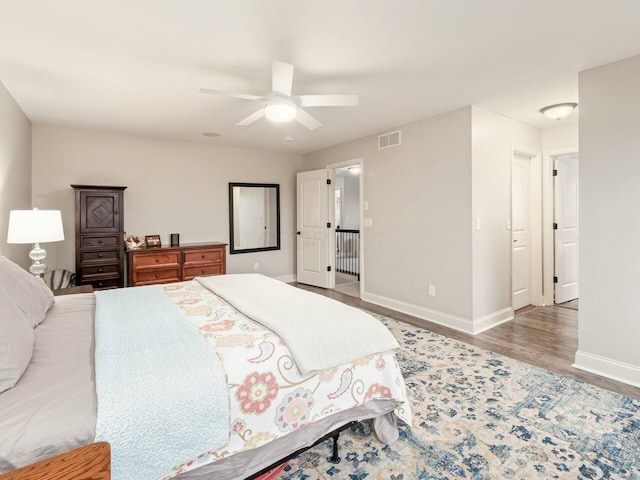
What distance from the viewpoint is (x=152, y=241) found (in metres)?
4.62

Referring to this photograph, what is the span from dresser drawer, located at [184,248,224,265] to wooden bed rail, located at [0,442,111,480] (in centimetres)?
396

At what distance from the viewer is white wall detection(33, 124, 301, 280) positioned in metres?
4.19

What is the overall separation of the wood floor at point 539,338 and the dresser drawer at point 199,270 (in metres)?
2.19

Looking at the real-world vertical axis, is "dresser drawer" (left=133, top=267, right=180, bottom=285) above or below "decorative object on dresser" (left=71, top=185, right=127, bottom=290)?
below

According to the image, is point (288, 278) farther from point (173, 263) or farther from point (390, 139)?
point (390, 139)

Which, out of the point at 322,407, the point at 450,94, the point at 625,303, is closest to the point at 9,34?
the point at 322,407

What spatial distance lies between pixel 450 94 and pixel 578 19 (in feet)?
4.01

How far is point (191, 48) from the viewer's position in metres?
2.29

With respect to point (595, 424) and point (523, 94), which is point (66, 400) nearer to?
point (595, 424)

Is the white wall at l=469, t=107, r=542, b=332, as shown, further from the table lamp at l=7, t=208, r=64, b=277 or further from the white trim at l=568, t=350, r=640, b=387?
the table lamp at l=7, t=208, r=64, b=277

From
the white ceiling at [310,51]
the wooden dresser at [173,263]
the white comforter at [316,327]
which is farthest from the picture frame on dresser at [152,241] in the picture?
the white comforter at [316,327]

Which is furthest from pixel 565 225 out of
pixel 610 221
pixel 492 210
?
pixel 610 221

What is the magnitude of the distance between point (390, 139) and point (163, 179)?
10.8ft

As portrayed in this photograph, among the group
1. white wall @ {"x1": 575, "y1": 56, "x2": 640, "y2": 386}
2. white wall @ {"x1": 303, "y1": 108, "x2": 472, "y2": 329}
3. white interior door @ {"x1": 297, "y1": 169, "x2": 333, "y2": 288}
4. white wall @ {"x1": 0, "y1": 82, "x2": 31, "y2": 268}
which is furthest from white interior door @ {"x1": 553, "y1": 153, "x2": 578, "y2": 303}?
white wall @ {"x1": 0, "y1": 82, "x2": 31, "y2": 268}
